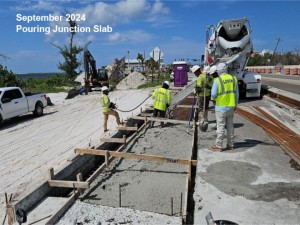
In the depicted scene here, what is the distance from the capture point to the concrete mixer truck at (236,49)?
1402 cm

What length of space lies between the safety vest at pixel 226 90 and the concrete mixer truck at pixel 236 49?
7113 mm

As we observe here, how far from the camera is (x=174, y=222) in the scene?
434 cm

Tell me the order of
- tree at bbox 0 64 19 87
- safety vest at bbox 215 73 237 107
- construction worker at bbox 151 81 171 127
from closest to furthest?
safety vest at bbox 215 73 237 107
construction worker at bbox 151 81 171 127
tree at bbox 0 64 19 87

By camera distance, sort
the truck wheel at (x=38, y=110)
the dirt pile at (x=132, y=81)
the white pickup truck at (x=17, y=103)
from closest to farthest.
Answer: the white pickup truck at (x=17, y=103)
the truck wheel at (x=38, y=110)
the dirt pile at (x=132, y=81)

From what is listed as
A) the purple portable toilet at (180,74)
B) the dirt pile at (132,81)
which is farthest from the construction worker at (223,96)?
the dirt pile at (132,81)

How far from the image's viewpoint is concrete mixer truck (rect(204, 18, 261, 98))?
1402 cm

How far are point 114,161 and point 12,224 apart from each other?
3.06m

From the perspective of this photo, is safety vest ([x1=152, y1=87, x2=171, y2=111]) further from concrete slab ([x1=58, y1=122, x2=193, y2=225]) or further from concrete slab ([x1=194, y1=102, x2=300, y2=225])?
concrete slab ([x1=194, y1=102, x2=300, y2=225])

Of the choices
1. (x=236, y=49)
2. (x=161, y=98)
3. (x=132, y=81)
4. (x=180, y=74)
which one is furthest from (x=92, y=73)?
(x=161, y=98)

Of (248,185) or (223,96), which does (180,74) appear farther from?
(248,185)

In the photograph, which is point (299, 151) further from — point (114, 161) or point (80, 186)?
point (80, 186)

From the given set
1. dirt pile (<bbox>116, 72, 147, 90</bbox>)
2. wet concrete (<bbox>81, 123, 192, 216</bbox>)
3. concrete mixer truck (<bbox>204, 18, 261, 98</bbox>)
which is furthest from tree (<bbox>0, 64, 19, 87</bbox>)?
wet concrete (<bbox>81, 123, 192, 216</bbox>)

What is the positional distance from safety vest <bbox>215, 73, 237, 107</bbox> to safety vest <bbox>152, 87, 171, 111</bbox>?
11.6ft

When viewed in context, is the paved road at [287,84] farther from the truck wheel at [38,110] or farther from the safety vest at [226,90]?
the truck wheel at [38,110]
